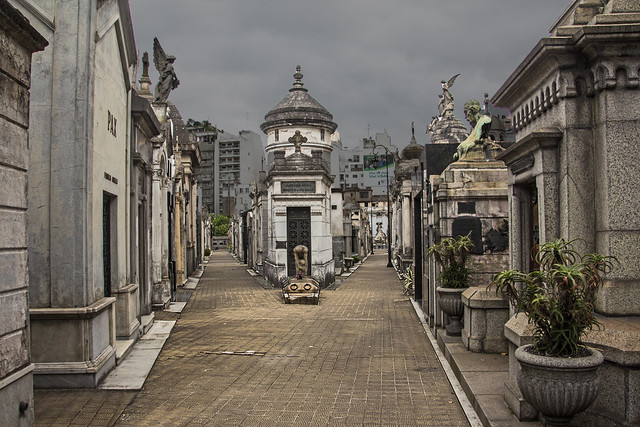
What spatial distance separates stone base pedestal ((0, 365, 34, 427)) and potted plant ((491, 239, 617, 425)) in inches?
140

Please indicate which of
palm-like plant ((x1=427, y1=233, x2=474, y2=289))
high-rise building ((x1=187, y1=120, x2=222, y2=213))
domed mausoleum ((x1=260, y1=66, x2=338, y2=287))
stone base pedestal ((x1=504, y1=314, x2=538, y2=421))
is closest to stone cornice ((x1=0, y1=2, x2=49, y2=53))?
stone base pedestal ((x1=504, y1=314, x2=538, y2=421))

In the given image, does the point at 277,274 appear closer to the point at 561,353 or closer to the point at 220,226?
the point at 561,353

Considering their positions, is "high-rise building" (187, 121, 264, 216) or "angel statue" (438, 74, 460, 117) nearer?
"angel statue" (438, 74, 460, 117)

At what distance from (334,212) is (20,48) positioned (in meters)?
25.7

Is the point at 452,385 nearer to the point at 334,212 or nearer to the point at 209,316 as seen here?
the point at 209,316

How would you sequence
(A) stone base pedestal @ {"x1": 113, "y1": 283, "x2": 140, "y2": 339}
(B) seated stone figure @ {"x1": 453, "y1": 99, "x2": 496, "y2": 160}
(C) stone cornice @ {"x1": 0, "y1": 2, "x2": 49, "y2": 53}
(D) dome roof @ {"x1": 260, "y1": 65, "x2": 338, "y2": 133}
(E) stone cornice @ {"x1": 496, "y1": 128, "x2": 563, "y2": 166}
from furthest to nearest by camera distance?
(D) dome roof @ {"x1": 260, "y1": 65, "x2": 338, "y2": 133}
(B) seated stone figure @ {"x1": 453, "y1": 99, "x2": 496, "y2": 160}
(A) stone base pedestal @ {"x1": 113, "y1": 283, "x2": 140, "y2": 339}
(E) stone cornice @ {"x1": 496, "y1": 128, "x2": 563, "y2": 166}
(C) stone cornice @ {"x1": 0, "y1": 2, "x2": 49, "y2": 53}

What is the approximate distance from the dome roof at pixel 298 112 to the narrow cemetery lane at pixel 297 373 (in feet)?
44.6

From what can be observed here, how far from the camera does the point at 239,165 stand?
95.0m

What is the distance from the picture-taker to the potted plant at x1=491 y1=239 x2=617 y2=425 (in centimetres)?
425

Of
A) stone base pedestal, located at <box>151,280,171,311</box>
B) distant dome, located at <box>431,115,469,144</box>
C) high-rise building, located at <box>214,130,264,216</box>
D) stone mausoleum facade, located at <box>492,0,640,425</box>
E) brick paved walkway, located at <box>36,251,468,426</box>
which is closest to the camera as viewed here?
stone mausoleum facade, located at <box>492,0,640,425</box>

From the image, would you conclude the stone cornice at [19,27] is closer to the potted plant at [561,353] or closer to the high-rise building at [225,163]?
the potted plant at [561,353]

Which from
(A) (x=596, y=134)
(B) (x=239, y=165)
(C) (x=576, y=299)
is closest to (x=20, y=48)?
(C) (x=576, y=299)

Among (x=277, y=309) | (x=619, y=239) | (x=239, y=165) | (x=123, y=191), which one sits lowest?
(x=277, y=309)

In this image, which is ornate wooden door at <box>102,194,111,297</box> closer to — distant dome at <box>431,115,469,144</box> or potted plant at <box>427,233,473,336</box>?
potted plant at <box>427,233,473,336</box>
